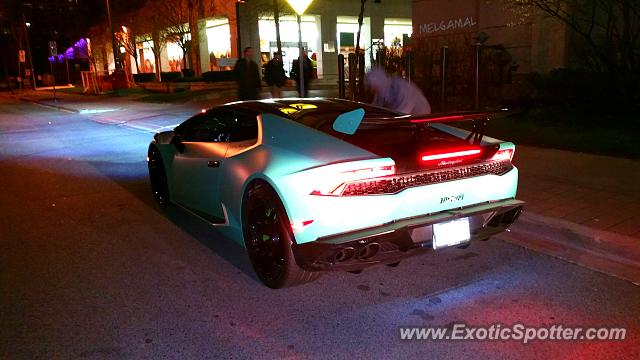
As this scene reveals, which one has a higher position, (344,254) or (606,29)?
(606,29)

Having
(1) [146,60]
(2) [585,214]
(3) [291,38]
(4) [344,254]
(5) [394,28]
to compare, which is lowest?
(2) [585,214]

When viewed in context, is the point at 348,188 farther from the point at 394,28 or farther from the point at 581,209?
the point at 394,28

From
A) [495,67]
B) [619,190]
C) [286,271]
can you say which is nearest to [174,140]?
[286,271]

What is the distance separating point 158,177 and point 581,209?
4.82 m

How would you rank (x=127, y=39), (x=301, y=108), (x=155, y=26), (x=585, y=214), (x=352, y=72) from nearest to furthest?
(x=301, y=108), (x=585, y=214), (x=352, y=72), (x=155, y=26), (x=127, y=39)

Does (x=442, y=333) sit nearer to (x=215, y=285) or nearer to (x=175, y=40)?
(x=215, y=285)

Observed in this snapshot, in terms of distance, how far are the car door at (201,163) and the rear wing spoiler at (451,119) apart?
4.91 ft

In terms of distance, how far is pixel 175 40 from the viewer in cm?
3259

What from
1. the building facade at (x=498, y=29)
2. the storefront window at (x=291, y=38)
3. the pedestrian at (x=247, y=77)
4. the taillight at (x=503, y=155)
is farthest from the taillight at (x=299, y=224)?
the storefront window at (x=291, y=38)

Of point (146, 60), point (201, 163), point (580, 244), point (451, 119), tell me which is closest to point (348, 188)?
point (451, 119)

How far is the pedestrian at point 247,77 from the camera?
11805mm

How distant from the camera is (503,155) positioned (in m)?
4.51

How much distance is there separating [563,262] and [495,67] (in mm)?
11356

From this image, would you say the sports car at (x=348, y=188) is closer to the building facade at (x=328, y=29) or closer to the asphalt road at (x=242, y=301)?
the asphalt road at (x=242, y=301)
